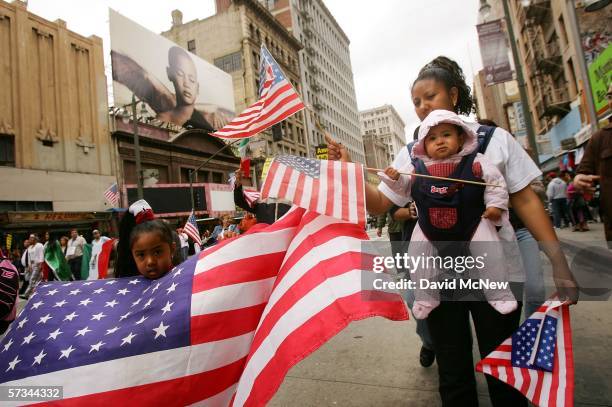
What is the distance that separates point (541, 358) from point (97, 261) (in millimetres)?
8460

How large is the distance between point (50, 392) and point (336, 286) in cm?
147

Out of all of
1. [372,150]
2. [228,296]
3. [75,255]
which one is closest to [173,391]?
[228,296]

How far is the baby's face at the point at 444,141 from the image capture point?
73.1 inches

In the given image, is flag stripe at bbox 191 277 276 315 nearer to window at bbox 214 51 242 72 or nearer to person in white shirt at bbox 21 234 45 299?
person in white shirt at bbox 21 234 45 299

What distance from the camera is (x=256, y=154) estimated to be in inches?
1681

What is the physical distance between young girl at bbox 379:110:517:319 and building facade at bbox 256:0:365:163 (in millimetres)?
53709

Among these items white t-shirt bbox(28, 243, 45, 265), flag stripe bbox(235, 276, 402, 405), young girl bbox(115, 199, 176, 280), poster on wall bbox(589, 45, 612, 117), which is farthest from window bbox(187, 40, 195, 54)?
flag stripe bbox(235, 276, 402, 405)

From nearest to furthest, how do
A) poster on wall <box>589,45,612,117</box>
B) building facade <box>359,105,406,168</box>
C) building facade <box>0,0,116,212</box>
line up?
poster on wall <box>589,45,612,117</box> → building facade <box>0,0,116,212</box> → building facade <box>359,105,406,168</box>

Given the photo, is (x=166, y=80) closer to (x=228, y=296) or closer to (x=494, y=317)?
(x=228, y=296)

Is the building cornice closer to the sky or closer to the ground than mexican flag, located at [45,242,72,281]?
closer to the sky

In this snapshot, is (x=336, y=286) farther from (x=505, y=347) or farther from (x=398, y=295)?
(x=505, y=347)

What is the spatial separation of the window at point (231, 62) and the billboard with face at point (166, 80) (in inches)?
258

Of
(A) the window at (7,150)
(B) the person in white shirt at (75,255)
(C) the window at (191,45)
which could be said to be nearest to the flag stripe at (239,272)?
(B) the person in white shirt at (75,255)

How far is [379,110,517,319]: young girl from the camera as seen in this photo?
1731 mm
